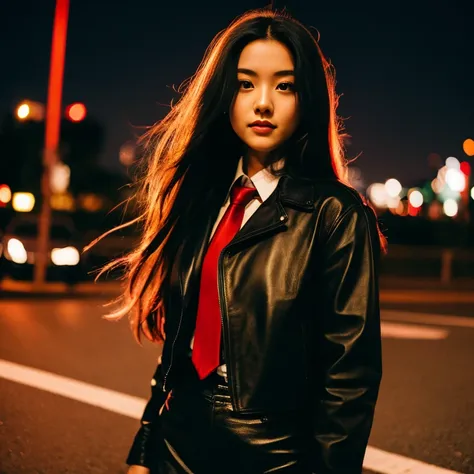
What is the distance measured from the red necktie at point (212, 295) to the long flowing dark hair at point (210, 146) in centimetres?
15

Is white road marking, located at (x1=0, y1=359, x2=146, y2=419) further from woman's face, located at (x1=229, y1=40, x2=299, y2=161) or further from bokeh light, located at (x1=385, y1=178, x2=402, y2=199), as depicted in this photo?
bokeh light, located at (x1=385, y1=178, x2=402, y2=199)

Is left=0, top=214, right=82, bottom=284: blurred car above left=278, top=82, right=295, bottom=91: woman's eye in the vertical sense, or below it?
below

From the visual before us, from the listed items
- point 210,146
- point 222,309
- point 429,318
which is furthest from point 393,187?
point 222,309

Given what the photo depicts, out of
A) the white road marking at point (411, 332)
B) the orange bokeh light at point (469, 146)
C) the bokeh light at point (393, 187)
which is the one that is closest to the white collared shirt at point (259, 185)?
the white road marking at point (411, 332)

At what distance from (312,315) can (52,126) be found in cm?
1611

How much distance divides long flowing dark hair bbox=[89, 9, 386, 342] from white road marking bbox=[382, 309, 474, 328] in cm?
1076


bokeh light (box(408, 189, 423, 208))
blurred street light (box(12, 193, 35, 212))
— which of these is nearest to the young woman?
blurred street light (box(12, 193, 35, 212))

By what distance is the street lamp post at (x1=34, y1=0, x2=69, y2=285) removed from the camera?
16625 mm

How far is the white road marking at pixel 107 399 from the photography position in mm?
4867

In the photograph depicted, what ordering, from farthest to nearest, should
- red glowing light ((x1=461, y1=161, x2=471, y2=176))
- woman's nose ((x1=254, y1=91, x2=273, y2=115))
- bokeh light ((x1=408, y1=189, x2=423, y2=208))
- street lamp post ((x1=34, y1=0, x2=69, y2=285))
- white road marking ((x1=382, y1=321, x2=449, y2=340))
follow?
bokeh light ((x1=408, y1=189, x2=423, y2=208)) < red glowing light ((x1=461, y1=161, x2=471, y2=176)) < street lamp post ((x1=34, y1=0, x2=69, y2=285)) < white road marking ((x1=382, y1=321, x2=449, y2=340)) < woman's nose ((x1=254, y1=91, x2=273, y2=115))

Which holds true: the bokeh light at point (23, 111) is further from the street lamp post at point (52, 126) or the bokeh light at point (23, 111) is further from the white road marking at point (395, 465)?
the white road marking at point (395, 465)

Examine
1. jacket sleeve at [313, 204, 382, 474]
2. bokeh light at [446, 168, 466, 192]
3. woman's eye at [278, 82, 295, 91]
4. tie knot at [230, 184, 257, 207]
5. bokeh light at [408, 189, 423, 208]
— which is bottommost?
bokeh light at [408, 189, 423, 208]

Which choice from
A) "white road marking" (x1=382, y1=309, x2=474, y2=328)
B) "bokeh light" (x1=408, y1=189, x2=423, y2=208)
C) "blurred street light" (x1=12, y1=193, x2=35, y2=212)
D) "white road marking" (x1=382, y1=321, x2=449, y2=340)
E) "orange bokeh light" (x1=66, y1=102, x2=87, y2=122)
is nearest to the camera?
"white road marking" (x1=382, y1=321, x2=449, y2=340)

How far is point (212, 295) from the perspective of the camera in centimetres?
197
